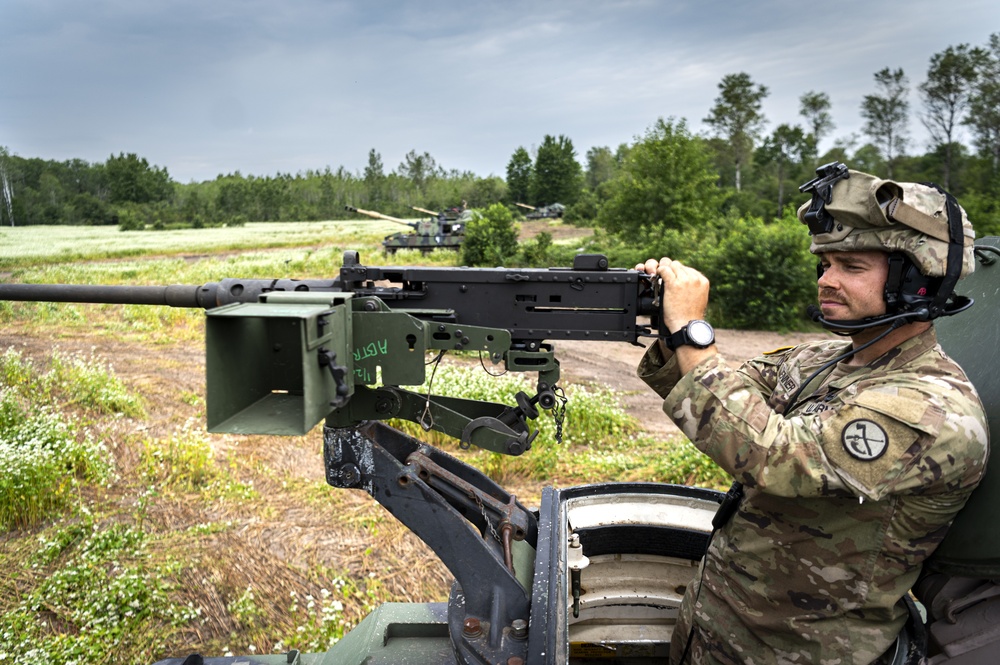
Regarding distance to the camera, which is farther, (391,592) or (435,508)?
(391,592)

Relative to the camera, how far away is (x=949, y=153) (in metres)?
33.7

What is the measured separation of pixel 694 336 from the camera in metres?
2.40

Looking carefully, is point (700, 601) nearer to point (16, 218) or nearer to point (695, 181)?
point (16, 218)

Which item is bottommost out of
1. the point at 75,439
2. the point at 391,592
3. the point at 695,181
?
the point at 391,592

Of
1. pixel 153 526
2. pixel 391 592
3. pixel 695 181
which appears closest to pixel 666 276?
pixel 391 592

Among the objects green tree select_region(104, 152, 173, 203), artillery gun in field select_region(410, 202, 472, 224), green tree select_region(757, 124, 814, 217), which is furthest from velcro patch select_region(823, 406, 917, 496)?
green tree select_region(757, 124, 814, 217)

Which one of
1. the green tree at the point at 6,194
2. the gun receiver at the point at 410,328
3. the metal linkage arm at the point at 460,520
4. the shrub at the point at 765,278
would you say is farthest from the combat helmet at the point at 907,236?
the shrub at the point at 765,278

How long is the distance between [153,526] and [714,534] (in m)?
4.94

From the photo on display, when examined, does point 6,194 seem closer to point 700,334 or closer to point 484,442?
point 484,442

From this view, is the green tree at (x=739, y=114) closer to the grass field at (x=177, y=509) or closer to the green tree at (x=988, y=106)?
the green tree at (x=988, y=106)

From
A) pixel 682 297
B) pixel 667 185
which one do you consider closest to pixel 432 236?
pixel 667 185

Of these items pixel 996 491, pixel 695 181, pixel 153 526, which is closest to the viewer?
pixel 996 491

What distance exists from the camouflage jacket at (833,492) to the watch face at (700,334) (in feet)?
0.23

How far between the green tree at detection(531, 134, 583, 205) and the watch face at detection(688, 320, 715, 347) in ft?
220
